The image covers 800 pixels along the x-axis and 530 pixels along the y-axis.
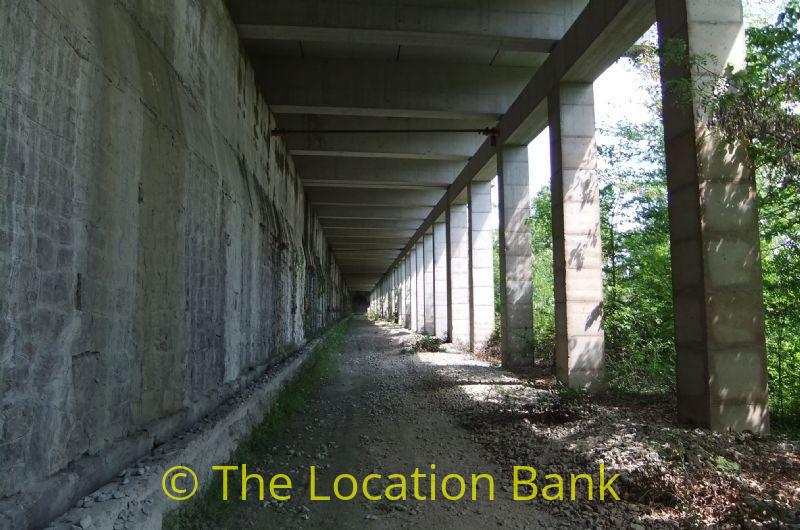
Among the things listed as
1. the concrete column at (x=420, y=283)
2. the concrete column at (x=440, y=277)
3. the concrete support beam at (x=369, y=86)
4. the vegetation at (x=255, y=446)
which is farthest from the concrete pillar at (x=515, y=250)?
the concrete column at (x=420, y=283)

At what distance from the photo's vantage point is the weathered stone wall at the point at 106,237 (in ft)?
9.14

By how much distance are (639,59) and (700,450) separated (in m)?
6.86

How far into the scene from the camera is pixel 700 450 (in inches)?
180

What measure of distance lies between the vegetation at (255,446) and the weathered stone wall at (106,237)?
61cm

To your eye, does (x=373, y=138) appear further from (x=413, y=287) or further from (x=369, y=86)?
(x=413, y=287)

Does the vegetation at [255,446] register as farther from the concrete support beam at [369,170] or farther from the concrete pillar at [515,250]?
the concrete support beam at [369,170]

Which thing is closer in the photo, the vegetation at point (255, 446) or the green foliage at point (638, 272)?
the vegetation at point (255, 446)

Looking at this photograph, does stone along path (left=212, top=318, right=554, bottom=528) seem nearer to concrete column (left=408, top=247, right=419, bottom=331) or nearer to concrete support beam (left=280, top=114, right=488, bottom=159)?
concrete support beam (left=280, top=114, right=488, bottom=159)

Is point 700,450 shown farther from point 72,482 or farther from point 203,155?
point 203,155

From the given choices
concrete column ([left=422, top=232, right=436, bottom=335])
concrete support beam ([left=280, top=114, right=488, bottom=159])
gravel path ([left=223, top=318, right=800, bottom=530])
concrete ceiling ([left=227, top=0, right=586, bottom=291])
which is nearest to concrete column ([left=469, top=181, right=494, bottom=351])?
concrete ceiling ([left=227, top=0, right=586, bottom=291])

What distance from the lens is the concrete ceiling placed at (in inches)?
329

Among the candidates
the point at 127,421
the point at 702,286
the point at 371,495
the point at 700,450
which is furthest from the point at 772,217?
the point at 127,421

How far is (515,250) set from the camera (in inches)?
485

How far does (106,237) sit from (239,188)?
4.23m
